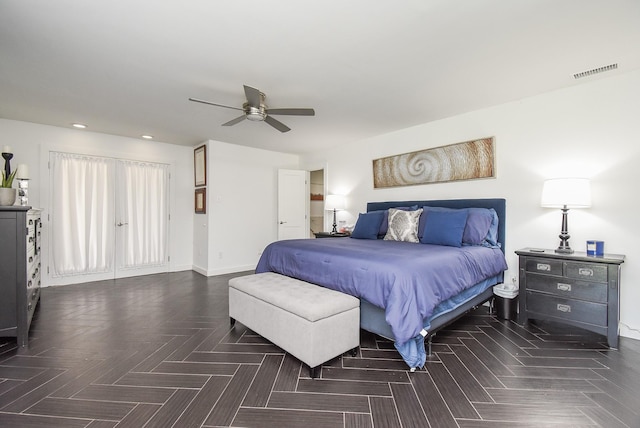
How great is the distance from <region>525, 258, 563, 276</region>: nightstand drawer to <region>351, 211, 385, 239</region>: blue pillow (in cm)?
175

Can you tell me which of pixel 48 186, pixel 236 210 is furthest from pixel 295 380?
pixel 48 186

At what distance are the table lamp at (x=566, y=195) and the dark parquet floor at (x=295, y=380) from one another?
948mm

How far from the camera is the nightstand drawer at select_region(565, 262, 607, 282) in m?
2.43

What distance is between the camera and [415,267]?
7.03 feet

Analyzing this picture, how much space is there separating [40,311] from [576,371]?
5088 millimetres

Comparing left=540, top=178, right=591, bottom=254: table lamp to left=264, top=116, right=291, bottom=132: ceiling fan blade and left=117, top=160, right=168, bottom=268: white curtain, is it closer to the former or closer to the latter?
left=264, top=116, right=291, bottom=132: ceiling fan blade

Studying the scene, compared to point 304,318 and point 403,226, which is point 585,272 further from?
point 304,318

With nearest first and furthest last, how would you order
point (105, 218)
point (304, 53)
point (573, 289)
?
point (304, 53), point (573, 289), point (105, 218)

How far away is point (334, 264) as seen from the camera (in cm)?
251

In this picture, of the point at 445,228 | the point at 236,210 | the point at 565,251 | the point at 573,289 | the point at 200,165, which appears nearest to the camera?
the point at 573,289

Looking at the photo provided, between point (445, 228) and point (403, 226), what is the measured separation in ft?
1.91

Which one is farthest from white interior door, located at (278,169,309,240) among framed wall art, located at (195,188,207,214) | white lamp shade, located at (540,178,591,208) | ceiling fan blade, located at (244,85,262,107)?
white lamp shade, located at (540,178,591,208)

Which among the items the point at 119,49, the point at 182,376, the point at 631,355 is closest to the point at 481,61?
the point at 631,355

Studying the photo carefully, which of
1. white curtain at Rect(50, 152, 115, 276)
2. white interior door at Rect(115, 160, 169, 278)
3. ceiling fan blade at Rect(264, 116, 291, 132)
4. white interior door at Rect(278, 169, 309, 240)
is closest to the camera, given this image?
ceiling fan blade at Rect(264, 116, 291, 132)
